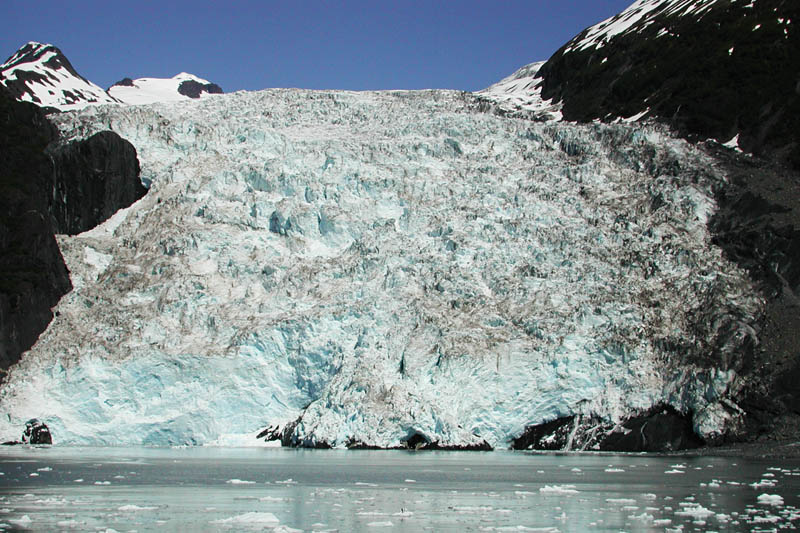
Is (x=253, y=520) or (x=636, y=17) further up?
(x=636, y=17)

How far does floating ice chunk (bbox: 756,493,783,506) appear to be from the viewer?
52.3 feet

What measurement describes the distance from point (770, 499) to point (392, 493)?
7.21 meters

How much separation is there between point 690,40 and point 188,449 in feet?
133

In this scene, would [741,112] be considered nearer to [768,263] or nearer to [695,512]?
[768,263]

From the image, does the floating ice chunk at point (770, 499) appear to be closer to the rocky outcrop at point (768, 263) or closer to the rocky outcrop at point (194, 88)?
the rocky outcrop at point (768, 263)

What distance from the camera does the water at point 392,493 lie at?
1371cm

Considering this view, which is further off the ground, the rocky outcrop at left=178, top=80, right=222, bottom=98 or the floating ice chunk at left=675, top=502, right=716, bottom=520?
the rocky outcrop at left=178, top=80, right=222, bottom=98

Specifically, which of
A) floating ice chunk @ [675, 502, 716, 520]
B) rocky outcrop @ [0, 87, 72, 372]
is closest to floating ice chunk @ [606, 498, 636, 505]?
floating ice chunk @ [675, 502, 716, 520]

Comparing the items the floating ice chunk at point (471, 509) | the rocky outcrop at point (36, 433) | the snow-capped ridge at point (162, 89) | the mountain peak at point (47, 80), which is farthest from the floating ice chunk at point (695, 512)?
the snow-capped ridge at point (162, 89)

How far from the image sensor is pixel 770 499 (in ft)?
53.6

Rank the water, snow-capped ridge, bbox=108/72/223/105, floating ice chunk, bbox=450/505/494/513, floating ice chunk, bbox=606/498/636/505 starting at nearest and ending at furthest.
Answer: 1. the water
2. floating ice chunk, bbox=450/505/494/513
3. floating ice chunk, bbox=606/498/636/505
4. snow-capped ridge, bbox=108/72/223/105

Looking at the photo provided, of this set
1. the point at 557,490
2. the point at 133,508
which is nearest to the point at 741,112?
the point at 557,490

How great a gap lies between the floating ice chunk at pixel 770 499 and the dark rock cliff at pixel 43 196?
93.1ft

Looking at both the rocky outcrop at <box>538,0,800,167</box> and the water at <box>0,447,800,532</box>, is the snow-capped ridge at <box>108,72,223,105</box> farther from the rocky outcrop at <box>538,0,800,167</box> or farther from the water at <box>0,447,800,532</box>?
the water at <box>0,447,800,532</box>
